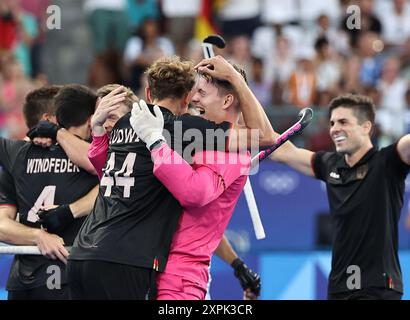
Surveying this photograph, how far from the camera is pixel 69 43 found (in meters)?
16.9

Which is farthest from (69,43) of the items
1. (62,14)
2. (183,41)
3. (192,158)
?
(192,158)

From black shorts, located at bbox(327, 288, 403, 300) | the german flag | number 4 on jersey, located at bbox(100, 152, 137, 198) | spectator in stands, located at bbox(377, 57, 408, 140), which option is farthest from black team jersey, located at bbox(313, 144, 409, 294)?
the german flag

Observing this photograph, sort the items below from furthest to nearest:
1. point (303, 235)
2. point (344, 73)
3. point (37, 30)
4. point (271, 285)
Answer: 1. point (37, 30)
2. point (344, 73)
3. point (303, 235)
4. point (271, 285)

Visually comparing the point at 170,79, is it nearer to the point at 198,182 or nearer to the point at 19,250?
the point at 198,182

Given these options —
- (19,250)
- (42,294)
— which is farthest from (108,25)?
(19,250)

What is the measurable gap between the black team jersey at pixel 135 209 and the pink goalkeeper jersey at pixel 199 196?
78 mm

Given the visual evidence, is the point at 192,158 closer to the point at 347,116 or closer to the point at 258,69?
the point at 347,116

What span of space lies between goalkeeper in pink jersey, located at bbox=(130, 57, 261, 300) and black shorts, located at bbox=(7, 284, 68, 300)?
4.48ft

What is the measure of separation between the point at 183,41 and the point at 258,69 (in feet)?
5.46

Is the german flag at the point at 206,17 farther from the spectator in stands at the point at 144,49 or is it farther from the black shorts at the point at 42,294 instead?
the black shorts at the point at 42,294

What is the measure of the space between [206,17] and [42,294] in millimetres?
10171

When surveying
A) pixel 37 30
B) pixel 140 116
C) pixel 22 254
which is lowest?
pixel 22 254

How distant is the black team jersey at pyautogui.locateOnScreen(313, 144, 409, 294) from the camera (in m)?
8.18

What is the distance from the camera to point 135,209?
6422mm
